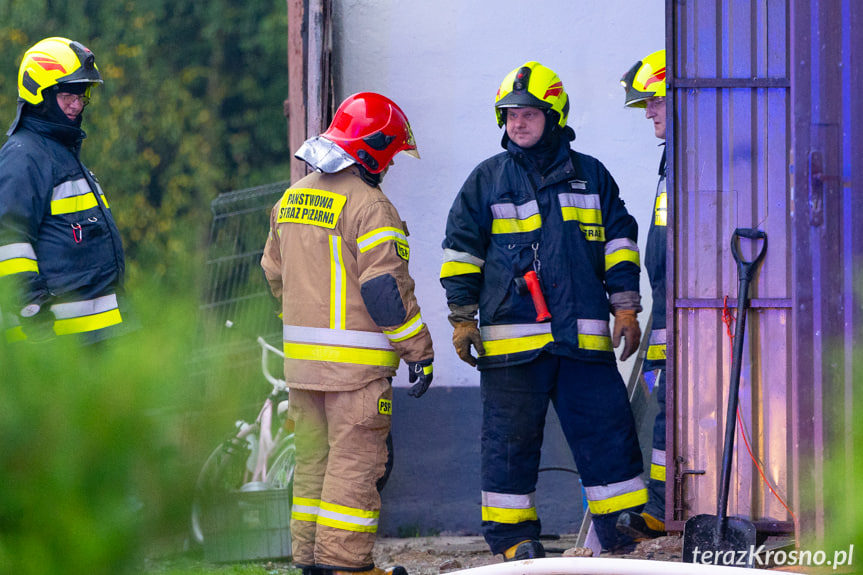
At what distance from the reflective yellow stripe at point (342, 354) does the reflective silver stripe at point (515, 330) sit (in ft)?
1.47

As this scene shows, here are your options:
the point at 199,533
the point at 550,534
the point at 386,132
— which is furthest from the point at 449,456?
the point at 199,533

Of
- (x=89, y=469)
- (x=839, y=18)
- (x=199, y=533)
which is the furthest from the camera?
(x=839, y=18)

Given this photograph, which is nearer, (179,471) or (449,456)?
(179,471)

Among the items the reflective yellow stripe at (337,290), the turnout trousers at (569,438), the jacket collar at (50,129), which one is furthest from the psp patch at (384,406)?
the jacket collar at (50,129)

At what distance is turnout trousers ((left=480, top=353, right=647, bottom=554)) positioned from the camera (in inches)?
169

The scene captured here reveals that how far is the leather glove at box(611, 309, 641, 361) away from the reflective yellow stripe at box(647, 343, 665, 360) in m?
0.45

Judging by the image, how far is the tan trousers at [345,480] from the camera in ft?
13.3

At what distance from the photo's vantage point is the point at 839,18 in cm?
354

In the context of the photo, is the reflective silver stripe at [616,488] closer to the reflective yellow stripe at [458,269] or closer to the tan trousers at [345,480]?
the tan trousers at [345,480]

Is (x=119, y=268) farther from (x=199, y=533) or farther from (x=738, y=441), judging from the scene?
(x=199, y=533)

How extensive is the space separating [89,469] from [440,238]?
14.8 feet

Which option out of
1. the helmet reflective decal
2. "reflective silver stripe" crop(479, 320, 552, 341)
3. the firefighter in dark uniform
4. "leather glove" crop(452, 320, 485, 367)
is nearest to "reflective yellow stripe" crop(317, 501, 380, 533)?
"leather glove" crop(452, 320, 485, 367)

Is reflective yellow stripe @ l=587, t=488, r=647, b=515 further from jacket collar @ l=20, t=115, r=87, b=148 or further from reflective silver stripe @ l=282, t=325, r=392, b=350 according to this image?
jacket collar @ l=20, t=115, r=87, b=148

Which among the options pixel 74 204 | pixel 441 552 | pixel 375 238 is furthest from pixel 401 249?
pixel 441 552
